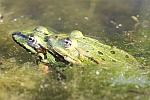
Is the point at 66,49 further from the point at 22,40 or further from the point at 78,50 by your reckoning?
the point at 22,40

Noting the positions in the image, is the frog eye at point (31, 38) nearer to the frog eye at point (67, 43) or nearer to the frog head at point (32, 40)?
the frog head at point (32, 40)

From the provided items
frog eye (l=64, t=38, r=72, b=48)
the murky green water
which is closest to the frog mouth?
the murky green water

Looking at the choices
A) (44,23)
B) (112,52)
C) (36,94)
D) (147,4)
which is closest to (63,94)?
(36,94)

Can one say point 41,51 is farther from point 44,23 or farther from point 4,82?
point 44,23

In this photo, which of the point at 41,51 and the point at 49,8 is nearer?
the point at 41,51

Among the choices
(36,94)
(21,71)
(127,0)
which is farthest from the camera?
(127,0)

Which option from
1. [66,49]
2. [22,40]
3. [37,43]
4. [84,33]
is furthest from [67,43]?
[84,33]
